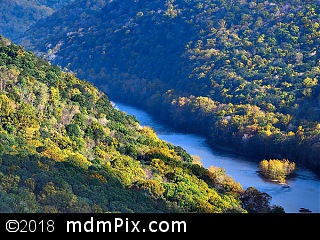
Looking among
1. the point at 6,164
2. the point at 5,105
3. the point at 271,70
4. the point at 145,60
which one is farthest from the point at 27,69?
the point at 145,60
